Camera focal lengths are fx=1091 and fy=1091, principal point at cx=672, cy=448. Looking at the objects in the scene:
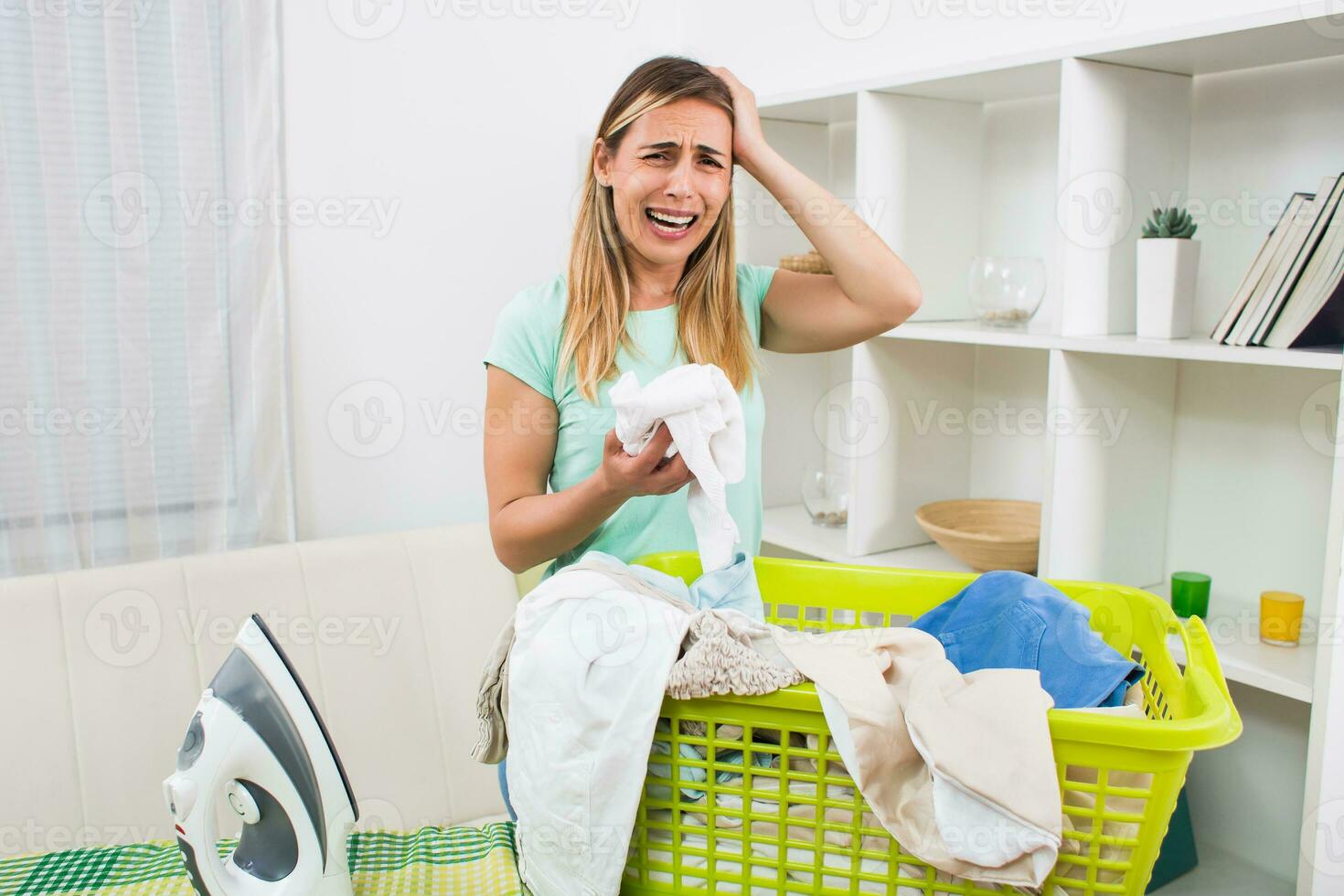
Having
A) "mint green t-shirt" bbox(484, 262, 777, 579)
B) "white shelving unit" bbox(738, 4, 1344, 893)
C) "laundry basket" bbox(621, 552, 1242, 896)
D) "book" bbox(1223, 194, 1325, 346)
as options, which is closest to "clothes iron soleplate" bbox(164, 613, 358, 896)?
"laundry basket" bbox(621, 552, 1242, 896)

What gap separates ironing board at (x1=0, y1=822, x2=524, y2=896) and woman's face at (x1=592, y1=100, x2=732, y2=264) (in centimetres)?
64

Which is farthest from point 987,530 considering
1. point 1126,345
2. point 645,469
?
point 645,469

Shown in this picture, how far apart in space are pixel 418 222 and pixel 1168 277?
1.41 metres

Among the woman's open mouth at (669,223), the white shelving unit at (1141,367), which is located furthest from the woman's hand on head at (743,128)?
the white shelving unit at (1141,367)

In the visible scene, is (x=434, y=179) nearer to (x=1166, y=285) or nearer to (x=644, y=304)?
(x=644, y=304)

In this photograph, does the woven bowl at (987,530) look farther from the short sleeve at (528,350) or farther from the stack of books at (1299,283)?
the short sleeve at (528,350)

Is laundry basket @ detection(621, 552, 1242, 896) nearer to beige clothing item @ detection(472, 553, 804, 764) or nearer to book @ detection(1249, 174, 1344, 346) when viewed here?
beige clothing item @ detection(472, 553, 804, 764)

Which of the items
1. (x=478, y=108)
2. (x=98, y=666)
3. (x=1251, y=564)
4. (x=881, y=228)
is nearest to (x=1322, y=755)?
(x=1251, y=564)

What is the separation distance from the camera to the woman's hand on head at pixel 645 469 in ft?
3.03

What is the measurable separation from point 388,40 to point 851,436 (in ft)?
3.90

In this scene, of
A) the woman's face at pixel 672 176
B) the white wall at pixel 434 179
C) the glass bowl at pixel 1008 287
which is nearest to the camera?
the woman's face at pixel 672 176

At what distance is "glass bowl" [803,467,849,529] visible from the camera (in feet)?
6.85

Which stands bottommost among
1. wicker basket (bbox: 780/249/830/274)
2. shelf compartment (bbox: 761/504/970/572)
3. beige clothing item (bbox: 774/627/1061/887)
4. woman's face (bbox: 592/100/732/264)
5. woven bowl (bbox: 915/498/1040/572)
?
shelf compartment (bbox: 761/504/970/572)

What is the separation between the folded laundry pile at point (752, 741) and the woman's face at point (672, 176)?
504mm
